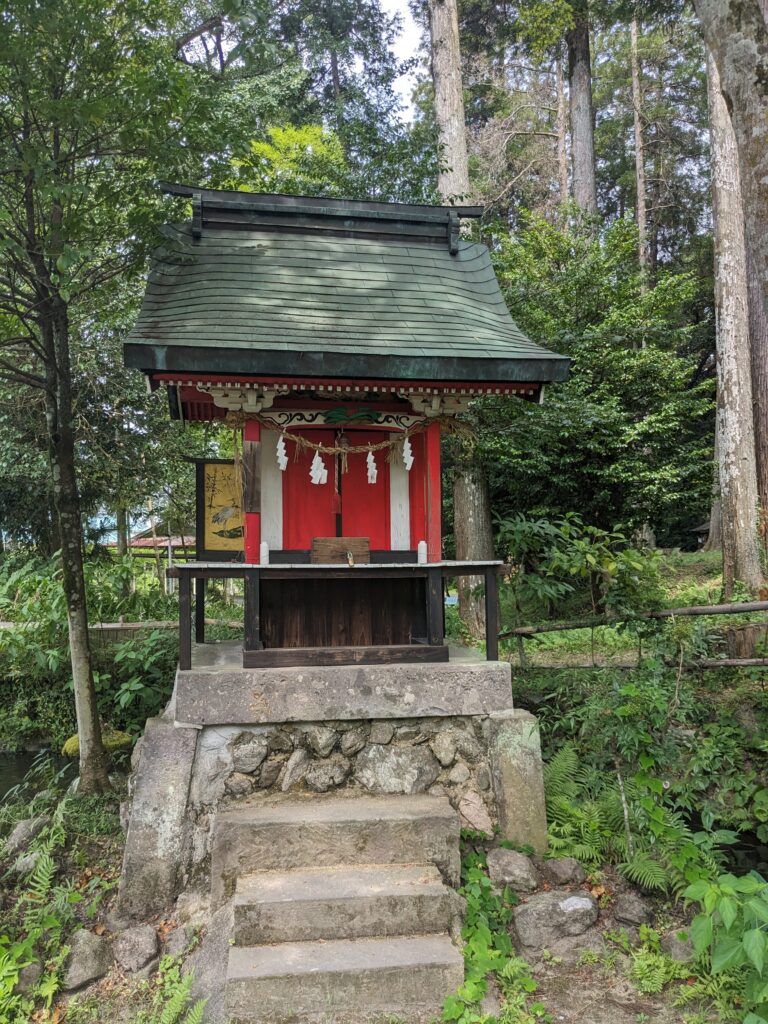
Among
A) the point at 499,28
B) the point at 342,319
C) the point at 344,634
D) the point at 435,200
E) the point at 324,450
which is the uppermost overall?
the point at 499,28

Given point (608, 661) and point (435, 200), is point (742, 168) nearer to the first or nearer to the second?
point (608, 661)

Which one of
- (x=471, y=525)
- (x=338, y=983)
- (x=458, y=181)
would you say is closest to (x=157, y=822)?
(x=338, y=983)

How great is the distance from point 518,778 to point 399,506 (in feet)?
8.58

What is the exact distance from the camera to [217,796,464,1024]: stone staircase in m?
3.96

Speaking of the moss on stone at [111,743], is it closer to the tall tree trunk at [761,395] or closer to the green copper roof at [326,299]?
the green copper roof at [326,299]

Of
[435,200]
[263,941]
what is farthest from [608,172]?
[263,941]

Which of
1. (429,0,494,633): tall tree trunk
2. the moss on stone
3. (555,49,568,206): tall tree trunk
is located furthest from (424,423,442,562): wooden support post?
(555,49,568,206): tall tree trunk

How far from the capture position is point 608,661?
8.61m

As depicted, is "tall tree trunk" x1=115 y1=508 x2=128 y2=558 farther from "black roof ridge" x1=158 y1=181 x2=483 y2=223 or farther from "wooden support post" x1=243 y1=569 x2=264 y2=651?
"wooden support post" x1=243 y1=569 x2=264 y2=651

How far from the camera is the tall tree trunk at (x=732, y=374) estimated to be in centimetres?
971

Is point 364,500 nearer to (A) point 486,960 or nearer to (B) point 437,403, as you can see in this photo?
(B) point 437,403

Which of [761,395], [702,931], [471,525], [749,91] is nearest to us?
[702,931]

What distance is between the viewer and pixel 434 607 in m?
5.93

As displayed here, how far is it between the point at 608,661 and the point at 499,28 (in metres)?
15.8
